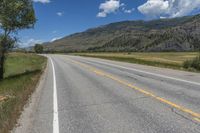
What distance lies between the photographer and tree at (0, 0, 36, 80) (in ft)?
72.0

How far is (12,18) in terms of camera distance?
23328 mm

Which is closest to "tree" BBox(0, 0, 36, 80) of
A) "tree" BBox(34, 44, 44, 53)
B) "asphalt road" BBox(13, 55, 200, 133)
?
"asphalt road" BBox(13, 55, 200, 133)

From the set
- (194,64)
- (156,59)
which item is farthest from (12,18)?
(156,59)

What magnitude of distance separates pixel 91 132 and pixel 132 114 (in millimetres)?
1847

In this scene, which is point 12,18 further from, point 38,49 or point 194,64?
point 38,49

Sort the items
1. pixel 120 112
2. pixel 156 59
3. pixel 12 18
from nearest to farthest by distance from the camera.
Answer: pixel 120 112
pixel 12 18
pixel 156 59

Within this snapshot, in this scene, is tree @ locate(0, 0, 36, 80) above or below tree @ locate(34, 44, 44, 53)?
above

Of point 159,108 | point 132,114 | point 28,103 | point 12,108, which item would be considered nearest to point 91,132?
point 132,114

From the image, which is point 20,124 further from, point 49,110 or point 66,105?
point 66,105

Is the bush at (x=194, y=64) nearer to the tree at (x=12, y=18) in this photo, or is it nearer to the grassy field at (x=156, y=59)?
the grassy field at (x=156, y=59)

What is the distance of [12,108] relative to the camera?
28.7ft

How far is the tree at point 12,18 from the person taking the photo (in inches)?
864

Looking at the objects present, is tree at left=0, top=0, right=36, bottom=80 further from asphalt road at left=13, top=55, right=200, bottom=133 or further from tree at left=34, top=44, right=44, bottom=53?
tree at left=34, top=44, right=44, bottom=53

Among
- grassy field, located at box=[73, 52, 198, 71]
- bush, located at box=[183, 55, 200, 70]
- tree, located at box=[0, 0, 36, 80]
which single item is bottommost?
grassy field, located at box=[73, 52, 198, 71]
